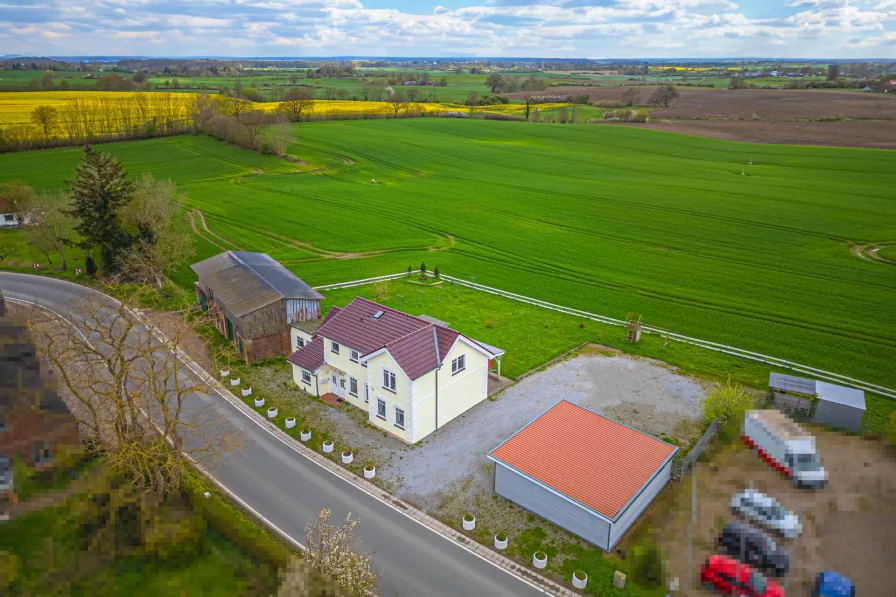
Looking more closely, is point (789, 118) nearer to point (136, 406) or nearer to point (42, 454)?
point (136, 406)

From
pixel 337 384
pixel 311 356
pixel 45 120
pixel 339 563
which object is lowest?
pixel 337 384

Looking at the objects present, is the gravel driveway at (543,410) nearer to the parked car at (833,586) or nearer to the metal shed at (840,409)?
the metal shed at (840,409)

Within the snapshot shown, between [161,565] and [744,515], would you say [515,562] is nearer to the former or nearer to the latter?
[744,515]

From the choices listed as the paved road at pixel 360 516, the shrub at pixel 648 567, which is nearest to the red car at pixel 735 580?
the shrub at pixel 648 567

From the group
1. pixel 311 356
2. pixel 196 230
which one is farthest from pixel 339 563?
pixel 196 230

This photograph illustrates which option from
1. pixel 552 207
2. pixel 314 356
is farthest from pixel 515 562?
pixel 552 207

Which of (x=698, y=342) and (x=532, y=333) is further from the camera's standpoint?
(x=532, y=333)
